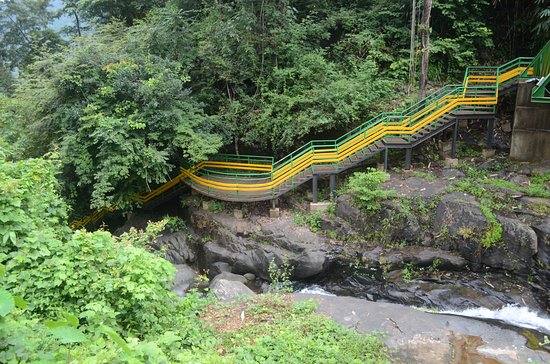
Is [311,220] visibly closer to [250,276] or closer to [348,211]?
[348,211]

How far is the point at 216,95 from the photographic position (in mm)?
16422

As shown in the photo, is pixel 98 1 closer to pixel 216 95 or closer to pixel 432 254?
pixel 216 95

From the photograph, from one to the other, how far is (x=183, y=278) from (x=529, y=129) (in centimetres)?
1350

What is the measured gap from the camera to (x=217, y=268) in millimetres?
13547

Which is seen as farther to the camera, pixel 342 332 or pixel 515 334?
pixel 515 334

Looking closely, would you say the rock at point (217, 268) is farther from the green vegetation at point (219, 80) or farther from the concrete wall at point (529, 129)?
the concrete wall at point (529, 129)

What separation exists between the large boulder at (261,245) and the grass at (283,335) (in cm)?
425

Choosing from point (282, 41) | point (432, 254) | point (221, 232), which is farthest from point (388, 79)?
point (221, 232)

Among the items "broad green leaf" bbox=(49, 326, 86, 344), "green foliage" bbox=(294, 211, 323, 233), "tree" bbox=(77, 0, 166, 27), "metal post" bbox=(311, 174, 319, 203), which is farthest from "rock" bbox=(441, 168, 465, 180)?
"tree" bbox=(77, 0, 166, 27)

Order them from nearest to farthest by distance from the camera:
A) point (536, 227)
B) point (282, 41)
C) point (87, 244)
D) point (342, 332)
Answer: point (87, 244)
point (342, 332)
point (536, 227)
point (282, 41)

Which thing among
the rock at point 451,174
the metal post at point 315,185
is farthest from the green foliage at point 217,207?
the rock at point 451,174

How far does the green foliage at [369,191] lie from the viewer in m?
12.4

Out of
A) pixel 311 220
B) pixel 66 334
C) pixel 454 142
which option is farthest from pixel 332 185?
pixel 66 334

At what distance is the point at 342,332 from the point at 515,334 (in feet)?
15.6
